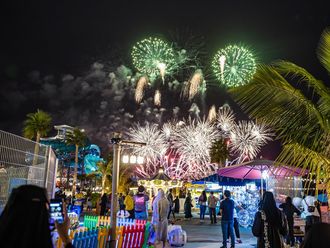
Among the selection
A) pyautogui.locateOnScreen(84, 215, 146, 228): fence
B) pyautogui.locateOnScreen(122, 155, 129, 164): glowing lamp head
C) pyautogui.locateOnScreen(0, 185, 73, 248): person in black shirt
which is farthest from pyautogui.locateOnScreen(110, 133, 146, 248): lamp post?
pyautogui.locateOnScreen(122, 155, 129, 164): glowing lamp head

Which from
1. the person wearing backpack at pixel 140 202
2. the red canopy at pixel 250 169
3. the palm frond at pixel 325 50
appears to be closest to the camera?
the palm frond at pixel 325 50

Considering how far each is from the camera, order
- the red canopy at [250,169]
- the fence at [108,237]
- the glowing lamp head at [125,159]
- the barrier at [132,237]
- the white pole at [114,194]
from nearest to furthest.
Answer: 1. the fence at [108,237]
2. the white pole at [114,194]
3. the barrier at [132,237]
4. the red canopy at [250,169]
5. the glowing lamp head at [125,159]

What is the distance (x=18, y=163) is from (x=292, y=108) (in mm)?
4691

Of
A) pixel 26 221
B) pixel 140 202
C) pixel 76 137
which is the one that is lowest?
pixel 26 221

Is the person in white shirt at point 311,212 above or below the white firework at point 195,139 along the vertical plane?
below

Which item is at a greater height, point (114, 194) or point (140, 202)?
point (140, 202)

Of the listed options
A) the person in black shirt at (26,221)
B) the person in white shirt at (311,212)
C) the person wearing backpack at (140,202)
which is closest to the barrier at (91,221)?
the person wearing backpack at (140,202)

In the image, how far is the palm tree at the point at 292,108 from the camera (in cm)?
479

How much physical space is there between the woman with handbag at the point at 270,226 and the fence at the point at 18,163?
15.1 ft

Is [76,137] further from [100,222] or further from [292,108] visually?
[292,108]

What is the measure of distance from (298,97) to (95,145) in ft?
308

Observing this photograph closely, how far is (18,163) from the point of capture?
658cm

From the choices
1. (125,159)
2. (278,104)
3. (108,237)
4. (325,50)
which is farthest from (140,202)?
(325,50)

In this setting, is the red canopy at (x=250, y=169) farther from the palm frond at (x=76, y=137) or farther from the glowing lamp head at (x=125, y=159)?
the palm frond at (x=76, y=137)
